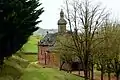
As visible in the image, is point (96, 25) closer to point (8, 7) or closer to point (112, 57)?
point (112, 57)

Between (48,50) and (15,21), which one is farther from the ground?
(15,21)

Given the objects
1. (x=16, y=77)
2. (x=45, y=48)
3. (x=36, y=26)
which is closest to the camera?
(x=36, y=26)

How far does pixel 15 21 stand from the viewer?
90.1 feet

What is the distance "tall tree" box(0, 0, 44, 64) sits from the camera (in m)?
27.0

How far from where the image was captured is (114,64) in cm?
4350

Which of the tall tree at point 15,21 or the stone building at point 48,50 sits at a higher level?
the tall tree at point 15,21

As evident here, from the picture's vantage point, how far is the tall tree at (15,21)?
Answer: 2695cm

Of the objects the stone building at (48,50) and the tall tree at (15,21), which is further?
the stone building at (48,50)

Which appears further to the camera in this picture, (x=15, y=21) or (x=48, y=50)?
(x=48, y=50)

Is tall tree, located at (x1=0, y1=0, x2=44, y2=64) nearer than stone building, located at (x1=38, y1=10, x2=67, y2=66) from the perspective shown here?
Yes

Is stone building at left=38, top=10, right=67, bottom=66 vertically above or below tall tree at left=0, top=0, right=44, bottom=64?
below

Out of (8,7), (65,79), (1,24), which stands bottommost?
(65,79)

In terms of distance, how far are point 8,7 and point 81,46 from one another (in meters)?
12.7

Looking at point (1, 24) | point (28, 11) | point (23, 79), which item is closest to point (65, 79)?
point (23, 79)
